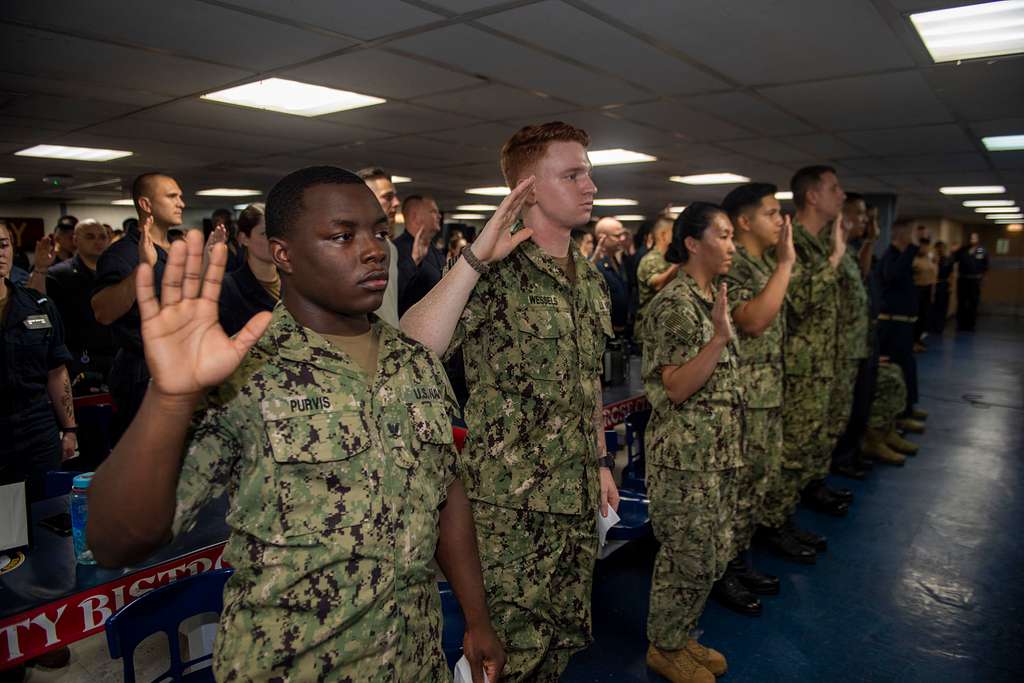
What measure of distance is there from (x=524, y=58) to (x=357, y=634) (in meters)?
3.18

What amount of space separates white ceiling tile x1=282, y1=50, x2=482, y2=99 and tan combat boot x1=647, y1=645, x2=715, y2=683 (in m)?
3.19

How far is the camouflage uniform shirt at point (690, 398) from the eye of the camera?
224 cm

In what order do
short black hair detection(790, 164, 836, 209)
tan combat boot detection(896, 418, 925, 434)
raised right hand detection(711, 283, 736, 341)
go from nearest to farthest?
raised right hand detection(711, 283, 736, 341)
short black hair detection(790, 164, 836, 209)
tan combat boot detection(896, 418, 925, 434)

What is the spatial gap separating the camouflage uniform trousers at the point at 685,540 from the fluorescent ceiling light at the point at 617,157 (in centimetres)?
474

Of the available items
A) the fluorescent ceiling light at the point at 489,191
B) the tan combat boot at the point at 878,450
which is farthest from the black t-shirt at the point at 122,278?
the fluorescent ceiling light at the point at 489,191

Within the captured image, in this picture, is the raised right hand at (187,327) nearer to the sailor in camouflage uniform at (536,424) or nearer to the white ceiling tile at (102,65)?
the sailor in camouflage uniform at (536,424)

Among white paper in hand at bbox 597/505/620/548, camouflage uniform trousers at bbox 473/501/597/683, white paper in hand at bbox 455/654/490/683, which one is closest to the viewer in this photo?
white paper in hand at bbox 455/654/490/683

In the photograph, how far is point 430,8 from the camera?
2715 mm

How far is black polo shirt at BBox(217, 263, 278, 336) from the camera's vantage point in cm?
308

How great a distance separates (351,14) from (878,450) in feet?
15.9

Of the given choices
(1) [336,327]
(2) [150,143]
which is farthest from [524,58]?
(2) [150,143]

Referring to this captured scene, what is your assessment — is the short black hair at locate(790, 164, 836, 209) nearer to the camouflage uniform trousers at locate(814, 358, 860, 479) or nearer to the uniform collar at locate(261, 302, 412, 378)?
the camouflage uniform trousers at locate(814, 358, 860, 479)

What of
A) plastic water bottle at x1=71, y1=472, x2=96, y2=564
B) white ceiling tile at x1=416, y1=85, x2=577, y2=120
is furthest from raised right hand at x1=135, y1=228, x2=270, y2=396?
white ceiling tile at x1=416, y1=85, x2=577, y2=120

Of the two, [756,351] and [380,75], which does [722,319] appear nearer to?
[756,351]
